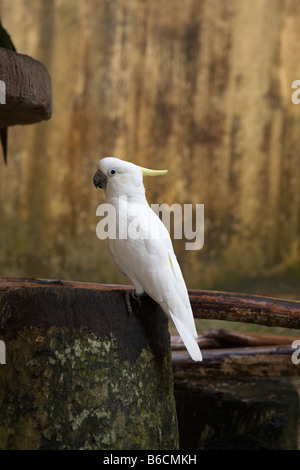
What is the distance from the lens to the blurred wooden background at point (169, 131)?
333 cm

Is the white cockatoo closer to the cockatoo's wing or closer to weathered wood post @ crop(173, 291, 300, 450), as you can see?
the cockatoo's wing

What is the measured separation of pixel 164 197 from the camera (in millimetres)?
3367

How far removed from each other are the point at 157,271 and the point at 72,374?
26 centimetres

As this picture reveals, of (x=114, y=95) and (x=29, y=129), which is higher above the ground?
(x=114, y=95)

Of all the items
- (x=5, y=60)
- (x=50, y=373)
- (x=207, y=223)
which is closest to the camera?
(x=50, y=373)

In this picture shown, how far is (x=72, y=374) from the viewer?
104 centimetres

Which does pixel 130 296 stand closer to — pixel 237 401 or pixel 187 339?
pixel 187 339

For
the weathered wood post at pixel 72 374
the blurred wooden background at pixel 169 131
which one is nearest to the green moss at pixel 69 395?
the weathered wood post at pixel 72 374

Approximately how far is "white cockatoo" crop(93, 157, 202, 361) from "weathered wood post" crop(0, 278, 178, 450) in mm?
71

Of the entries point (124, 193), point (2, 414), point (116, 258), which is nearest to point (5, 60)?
point (124, 193)

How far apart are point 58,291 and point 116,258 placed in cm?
18

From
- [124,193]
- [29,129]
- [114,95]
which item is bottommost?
[124,193]

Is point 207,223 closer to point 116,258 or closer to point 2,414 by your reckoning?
point 116,258
